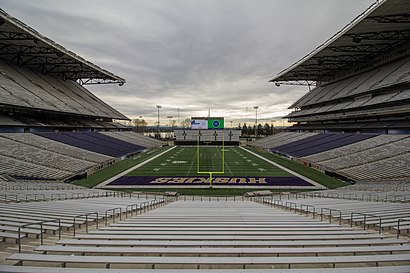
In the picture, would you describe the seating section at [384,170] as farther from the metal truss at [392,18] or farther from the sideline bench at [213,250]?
the sideline bench at [213,250]

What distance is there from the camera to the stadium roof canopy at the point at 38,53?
26.5 metres

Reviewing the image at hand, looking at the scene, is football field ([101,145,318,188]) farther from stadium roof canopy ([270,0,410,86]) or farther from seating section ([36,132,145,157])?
stadium roof canopy ([270,0,410,86])

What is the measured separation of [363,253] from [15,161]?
82.0 feet

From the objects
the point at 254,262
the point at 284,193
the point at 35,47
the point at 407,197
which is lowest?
the point at 284,193

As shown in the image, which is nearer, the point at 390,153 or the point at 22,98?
the point at 390,153

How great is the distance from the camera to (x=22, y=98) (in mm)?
27875

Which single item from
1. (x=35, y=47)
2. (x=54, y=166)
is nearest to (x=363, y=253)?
(x=54, y=166)

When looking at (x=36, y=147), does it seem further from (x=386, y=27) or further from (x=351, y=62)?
(x=351, y=62)

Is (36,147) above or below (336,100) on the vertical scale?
below

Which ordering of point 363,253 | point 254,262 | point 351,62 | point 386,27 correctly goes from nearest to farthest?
1. point 254,262
2. point 363,253
3. point 386,27
4. point 351,62

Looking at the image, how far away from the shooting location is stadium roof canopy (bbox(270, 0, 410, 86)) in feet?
74.3

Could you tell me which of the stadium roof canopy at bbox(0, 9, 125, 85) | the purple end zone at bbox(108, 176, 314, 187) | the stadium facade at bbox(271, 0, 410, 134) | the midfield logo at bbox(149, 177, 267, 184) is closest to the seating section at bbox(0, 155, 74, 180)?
the purple end zone at bbox(108, 176, 314, 187)

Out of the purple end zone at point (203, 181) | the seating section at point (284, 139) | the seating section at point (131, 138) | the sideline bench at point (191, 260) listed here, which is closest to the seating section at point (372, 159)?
the purple end zone at point (203, 181)

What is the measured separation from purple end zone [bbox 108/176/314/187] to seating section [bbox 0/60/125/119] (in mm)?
17742
